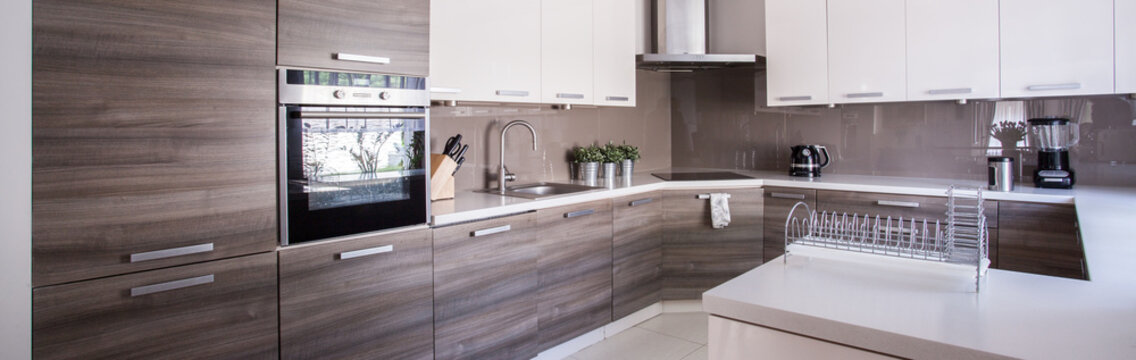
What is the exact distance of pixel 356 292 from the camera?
2.06 metres

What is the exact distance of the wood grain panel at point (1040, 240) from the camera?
259 centimetres

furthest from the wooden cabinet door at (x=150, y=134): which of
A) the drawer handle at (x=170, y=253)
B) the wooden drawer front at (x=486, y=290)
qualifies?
the wooden drawer front at (x=486, y=290)

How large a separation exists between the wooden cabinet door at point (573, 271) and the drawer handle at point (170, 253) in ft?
4.24

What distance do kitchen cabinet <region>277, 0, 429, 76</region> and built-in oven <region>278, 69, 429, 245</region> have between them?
0.13 ft

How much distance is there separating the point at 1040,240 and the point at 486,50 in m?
2.51

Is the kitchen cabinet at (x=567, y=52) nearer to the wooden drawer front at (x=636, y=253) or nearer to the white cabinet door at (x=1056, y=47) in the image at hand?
the wooden drawer front at (x=636, y=253)

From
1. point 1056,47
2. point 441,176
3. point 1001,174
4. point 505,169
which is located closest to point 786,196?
point 1001,174

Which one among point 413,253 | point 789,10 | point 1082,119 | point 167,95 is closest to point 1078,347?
point 413,253

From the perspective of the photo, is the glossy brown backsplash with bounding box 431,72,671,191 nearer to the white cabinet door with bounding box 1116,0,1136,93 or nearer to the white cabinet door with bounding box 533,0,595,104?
the white cabinet door with bounding box 533,0,595,104

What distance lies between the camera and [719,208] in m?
3.41

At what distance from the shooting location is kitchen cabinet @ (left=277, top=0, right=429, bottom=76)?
192 cm

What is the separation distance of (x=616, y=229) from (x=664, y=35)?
134 cm

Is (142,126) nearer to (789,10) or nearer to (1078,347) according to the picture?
(1078,347)

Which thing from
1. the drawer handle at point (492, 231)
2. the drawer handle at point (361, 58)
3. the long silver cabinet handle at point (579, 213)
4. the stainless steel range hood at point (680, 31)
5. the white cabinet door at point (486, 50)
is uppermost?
the stainless steel range hood at point (680, 31)
